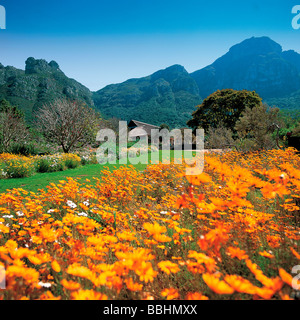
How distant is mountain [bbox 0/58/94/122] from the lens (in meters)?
46.2

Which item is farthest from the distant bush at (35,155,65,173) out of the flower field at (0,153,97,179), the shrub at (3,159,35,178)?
the shrub at (3,159,35,178)

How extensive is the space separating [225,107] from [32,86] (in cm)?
5427

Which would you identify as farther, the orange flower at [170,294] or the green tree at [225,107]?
the green tree at [225,107]

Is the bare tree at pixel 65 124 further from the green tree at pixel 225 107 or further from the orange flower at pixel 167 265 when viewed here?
the green tree at pixel 225 107

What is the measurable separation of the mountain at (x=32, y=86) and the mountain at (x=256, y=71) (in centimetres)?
9401

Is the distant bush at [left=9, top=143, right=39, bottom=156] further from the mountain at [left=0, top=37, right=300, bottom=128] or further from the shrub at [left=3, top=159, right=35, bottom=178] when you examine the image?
the mountain at [left=0, top=37, right=300, bottom=128]

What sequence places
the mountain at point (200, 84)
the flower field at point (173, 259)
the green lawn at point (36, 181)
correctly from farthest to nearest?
the mountain at point (200, 84) → the green lawn at point (36, 181) → the flower field at point (173, 259)

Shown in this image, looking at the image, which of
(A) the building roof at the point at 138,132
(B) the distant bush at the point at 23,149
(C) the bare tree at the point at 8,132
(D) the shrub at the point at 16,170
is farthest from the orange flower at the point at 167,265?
(A) the building roof at the point at 138,132

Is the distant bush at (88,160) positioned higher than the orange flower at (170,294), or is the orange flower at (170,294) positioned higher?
the distant bush at (88,160)

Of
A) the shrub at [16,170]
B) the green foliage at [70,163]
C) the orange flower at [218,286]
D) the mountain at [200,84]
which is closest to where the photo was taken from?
the orange flower at [218,286]

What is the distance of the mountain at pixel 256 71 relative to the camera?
349 feet
